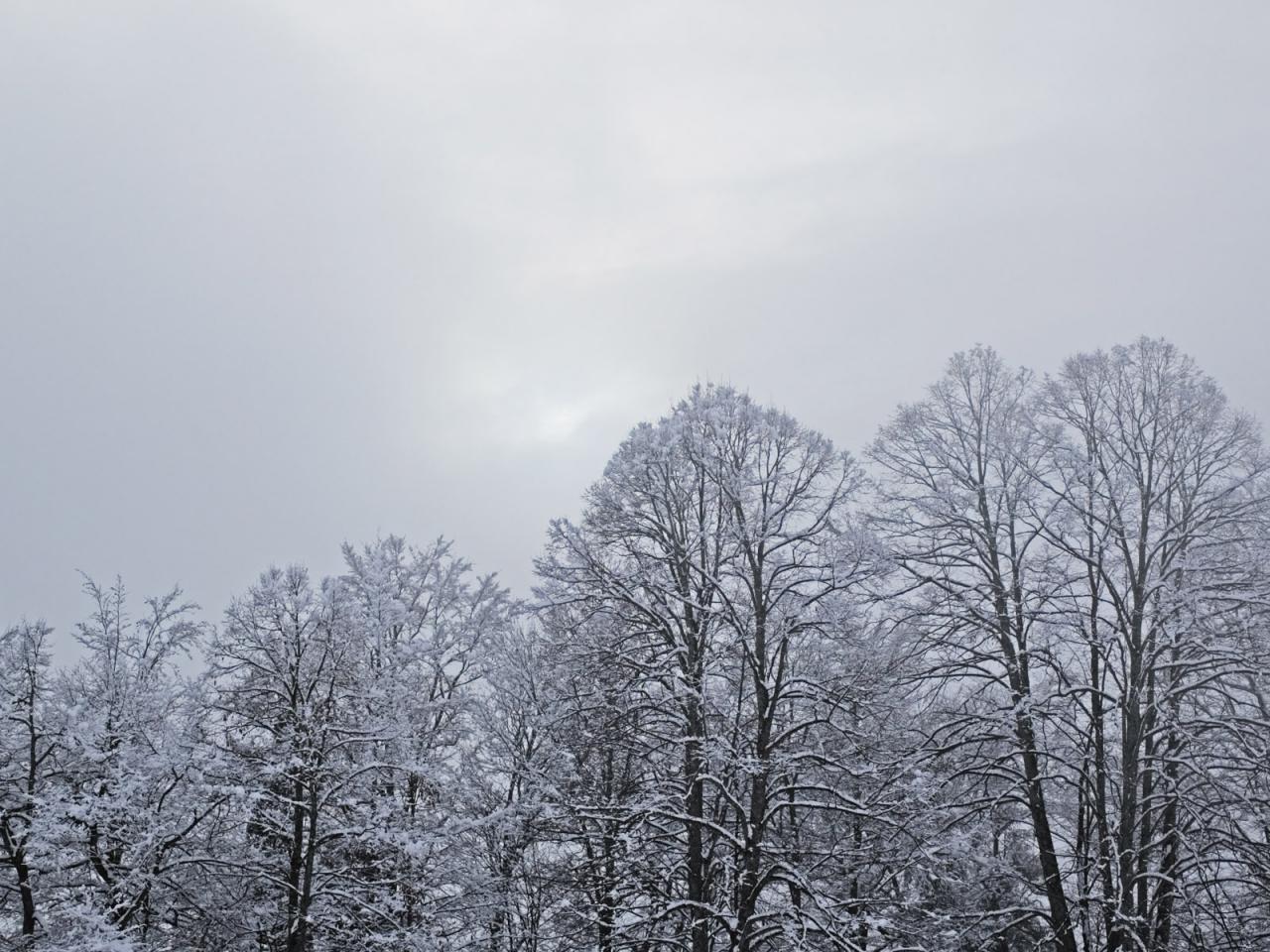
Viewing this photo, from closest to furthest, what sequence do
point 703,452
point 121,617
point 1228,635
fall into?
point 1228,635 → point 703,452 → point 121,617

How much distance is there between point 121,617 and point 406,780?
7.49 metres

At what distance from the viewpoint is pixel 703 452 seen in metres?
16.5

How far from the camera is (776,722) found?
16953mm

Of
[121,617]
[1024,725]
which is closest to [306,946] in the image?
[121,617]

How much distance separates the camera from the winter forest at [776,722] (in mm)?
13641

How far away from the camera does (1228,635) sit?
493 inches

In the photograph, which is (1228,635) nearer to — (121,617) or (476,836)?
(476,836)

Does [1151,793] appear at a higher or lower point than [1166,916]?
higher

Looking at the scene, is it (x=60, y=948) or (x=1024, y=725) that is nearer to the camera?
(x=60, y=948)

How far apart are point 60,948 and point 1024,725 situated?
14.2 m

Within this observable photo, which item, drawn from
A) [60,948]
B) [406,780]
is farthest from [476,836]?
[60,948]

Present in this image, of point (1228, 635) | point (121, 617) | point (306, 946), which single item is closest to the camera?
point (1228, 635)

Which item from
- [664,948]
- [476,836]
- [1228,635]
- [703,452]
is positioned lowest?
[664,948]

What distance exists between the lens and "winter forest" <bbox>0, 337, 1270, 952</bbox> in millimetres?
13641
